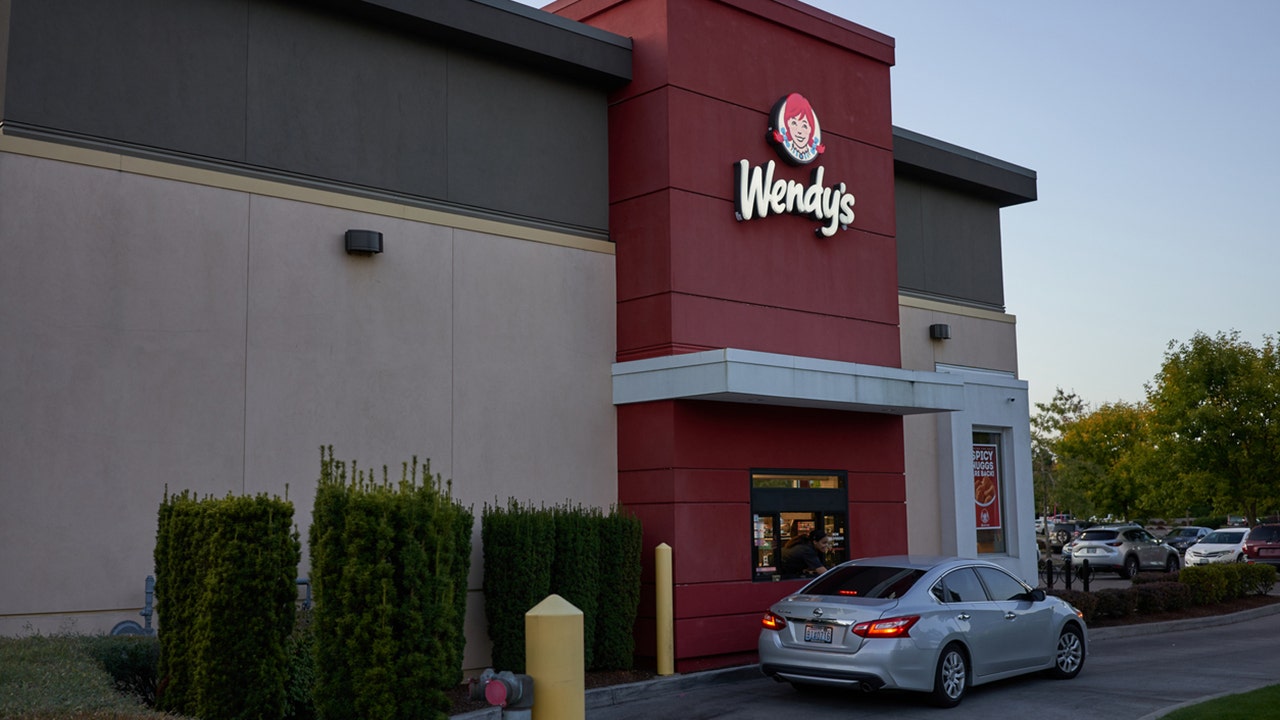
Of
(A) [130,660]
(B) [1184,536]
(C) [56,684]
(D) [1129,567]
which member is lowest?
(D) [1129,567]

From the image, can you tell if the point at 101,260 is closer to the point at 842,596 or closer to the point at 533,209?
the point at 533,209

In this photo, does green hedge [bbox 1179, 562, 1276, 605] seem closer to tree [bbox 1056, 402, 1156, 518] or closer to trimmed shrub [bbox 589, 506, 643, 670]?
trimmed shrub [bbox 589, 506, 643, 670]

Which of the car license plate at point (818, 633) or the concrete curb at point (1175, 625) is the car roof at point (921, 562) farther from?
the concrete curb at point (1175, 625)

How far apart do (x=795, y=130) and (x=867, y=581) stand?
704 cm

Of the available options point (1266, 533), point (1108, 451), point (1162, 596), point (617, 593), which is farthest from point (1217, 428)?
point (617, 593)

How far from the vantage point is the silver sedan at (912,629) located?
11.6 meters

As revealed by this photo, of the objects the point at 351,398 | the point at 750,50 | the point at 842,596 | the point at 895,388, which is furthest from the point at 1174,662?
the point at 351,398

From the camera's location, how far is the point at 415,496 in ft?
29.8

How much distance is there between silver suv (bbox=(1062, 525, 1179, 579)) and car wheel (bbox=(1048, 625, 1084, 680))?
23.7 meters

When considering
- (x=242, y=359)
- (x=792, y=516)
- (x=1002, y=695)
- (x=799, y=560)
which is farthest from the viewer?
(x=792, y=516)

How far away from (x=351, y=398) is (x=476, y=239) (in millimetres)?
2658

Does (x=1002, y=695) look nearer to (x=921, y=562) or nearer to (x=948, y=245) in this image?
(x=921, y=562)

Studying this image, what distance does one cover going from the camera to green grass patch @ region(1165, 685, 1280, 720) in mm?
10500

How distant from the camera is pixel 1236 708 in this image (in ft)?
35.9
